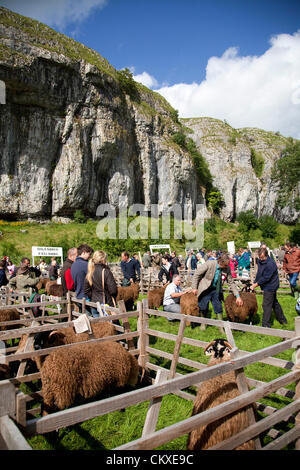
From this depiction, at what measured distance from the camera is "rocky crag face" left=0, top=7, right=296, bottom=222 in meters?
37.3

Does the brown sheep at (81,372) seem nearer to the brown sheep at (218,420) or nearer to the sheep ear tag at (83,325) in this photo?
the sheep ear tag at (83,325)

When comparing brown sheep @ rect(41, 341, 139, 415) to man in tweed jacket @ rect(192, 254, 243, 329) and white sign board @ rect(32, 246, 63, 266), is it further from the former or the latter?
white sign board @ rect(32, 246, 63, 266)

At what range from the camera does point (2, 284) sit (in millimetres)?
10359

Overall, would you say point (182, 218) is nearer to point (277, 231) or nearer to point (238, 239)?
point (238, 239)

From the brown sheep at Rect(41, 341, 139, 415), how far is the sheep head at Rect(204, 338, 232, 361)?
114 centimetres

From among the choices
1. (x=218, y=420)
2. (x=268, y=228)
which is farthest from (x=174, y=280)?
(x=268, y=228)

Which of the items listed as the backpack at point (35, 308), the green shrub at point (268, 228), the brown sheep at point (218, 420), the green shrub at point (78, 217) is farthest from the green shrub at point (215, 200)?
the brown sheep at point (218, 420)

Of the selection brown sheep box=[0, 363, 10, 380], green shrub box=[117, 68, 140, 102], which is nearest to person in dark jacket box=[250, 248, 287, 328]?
brown sheep box=[0, 363, 10, 380]

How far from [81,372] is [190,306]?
5169 mm

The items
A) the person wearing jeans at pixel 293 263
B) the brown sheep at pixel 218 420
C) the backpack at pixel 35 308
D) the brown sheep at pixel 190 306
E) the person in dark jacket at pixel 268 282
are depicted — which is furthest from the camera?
the person wearing jeans at pixel 293 263

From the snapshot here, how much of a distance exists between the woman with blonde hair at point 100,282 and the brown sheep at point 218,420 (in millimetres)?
2876

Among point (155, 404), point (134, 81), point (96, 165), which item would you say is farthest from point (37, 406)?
point (134, 81)

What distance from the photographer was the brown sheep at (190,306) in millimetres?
8438

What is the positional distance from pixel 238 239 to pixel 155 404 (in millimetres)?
48914
